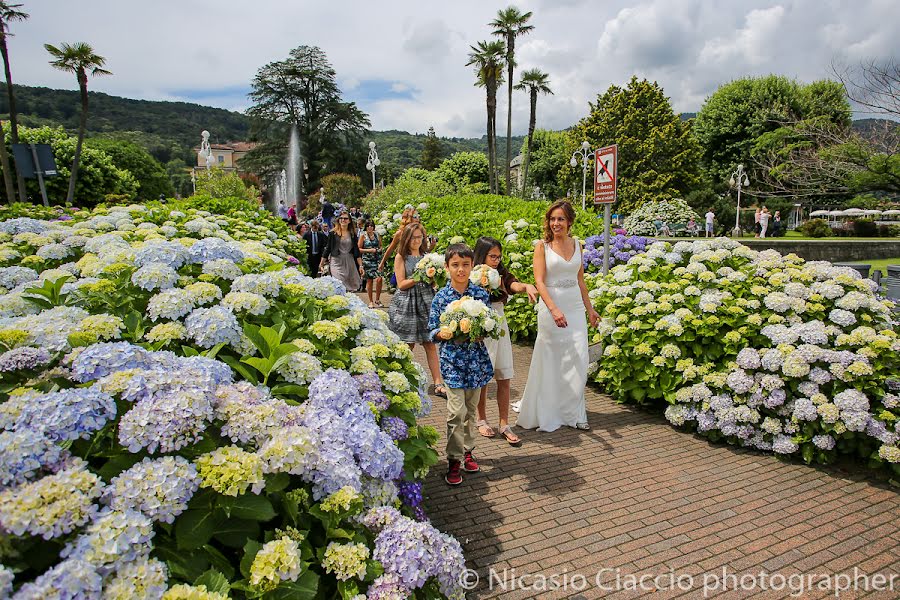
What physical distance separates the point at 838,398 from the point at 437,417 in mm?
3485

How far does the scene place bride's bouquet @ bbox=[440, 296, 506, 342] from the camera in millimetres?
3898

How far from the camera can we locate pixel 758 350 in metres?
4.86

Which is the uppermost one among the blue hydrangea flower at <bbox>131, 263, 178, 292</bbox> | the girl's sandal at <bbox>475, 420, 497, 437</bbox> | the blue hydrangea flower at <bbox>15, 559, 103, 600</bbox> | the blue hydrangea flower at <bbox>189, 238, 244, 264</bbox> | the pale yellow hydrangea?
the blue hydrangea flower at <bbox>189, 238, 244, 264</bbox>

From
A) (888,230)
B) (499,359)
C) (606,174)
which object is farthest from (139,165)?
(888,230)

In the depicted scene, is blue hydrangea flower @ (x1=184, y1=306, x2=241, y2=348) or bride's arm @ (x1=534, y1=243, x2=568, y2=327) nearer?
blue hydrangea flower @ (x1=184, y1=306, x2=241, y2=348)

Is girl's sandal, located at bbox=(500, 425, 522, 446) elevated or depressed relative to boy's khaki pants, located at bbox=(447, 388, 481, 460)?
depressed

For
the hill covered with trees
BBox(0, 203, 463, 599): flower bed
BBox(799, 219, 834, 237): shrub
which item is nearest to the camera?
BBox(0, 203, 463, 599): flower bed

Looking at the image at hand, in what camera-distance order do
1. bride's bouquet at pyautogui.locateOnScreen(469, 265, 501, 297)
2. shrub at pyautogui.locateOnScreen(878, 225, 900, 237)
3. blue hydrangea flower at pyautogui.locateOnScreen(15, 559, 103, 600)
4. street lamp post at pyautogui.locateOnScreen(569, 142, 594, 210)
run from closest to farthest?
1. blue hydrangea flower at pyautogui.locateOnScreen(15, 559, 103, 600)
2. bride's bouquet at pyautogui.locateOnScreen(469, 265, 501, 297)
3. shrub at pyautogui.locateOnScreen(878, 225, 900, 237)
4. street lamp post at pyautogui.locateOnScreen(569, 142, 594, 210)

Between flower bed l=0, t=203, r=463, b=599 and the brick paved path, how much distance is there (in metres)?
1.03

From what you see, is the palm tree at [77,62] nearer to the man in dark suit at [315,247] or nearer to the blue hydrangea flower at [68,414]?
the man in dark suit at [315,247]

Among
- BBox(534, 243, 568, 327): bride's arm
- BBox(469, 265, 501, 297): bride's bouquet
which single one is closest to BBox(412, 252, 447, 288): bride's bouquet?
BBox(469, 265, 501, 297): bride's bouquet

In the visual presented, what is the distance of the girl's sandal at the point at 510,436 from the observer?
15.6ft

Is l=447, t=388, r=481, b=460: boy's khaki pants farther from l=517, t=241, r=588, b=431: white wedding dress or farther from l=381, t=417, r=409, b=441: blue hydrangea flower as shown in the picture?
l=381, t=417, r=409, b=441: blue hydrangea flower

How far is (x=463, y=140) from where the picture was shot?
600 feet
